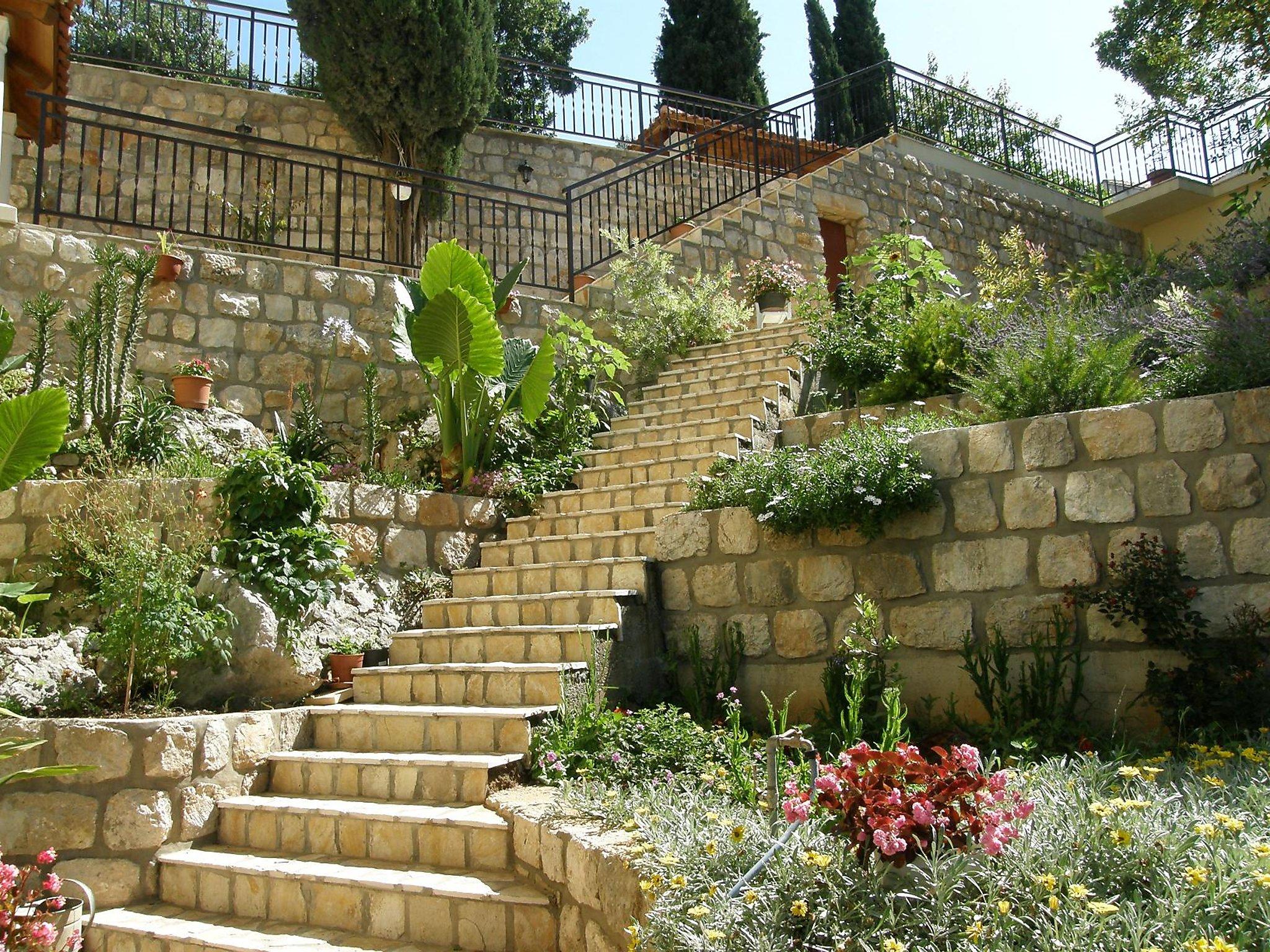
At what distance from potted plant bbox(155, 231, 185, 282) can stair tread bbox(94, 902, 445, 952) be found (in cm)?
516

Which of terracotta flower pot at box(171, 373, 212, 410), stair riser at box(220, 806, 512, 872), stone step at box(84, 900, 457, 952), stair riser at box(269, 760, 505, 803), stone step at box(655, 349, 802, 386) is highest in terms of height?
stone step at box(655, 349, 802, 386)

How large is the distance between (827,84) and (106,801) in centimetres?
1263

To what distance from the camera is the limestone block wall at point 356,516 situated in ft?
19.6

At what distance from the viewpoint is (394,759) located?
4781 millimetres

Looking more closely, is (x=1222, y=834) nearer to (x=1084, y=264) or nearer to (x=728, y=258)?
(x=728, y=258)

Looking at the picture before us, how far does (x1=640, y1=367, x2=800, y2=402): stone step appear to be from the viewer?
8.20 metres

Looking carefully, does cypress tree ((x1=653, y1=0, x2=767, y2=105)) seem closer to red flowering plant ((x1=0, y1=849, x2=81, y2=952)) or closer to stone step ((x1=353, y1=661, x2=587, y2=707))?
stone step ((x1=353, y1=661, x2=587, y2=707))

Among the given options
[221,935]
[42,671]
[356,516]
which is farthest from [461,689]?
[42,671]

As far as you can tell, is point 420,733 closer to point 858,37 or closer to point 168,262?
point 168,262

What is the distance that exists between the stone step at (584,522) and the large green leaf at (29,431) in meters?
2.89

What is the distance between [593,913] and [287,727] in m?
2.62

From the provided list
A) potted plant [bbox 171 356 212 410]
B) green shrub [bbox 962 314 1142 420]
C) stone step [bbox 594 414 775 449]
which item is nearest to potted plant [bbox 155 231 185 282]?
potted plant [bbox 171 356 212 410]

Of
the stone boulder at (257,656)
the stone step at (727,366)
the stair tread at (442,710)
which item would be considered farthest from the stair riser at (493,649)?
the stone step at (727,366)

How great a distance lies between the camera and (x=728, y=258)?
11.5 m
